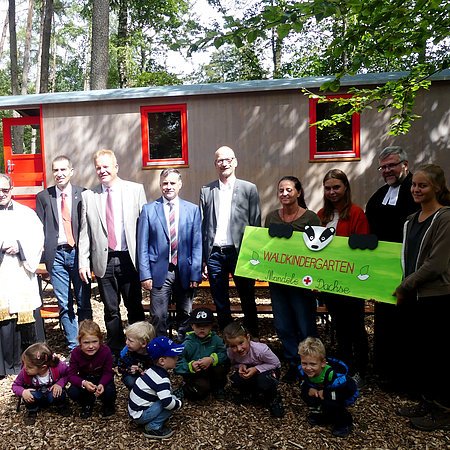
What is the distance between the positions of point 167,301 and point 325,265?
1.55 m

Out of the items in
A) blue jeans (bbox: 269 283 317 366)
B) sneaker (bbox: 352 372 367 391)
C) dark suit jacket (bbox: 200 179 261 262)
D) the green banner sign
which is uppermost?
dark suit jacket (bbox: 200 179 261 262)

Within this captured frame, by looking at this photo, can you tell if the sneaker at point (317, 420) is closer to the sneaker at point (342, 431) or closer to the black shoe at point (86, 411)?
the sneaker at point (342, 431)

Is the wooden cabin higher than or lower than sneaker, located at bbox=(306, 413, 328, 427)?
higher

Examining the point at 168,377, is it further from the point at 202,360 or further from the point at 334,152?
the point at 334,152

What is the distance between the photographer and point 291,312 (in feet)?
12.5

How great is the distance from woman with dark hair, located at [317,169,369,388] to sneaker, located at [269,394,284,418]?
699mm

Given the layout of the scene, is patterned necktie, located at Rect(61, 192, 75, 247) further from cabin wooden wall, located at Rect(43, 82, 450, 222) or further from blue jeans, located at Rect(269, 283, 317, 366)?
cabin wooden wall, located at Rect(43, 82, 450, 222)

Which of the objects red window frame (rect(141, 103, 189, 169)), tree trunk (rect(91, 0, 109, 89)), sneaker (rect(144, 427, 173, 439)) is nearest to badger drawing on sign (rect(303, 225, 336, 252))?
sneaker (rect(144, 427, 173, 439))

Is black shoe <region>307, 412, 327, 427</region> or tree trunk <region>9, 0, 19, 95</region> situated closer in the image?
black shoe <region>307, 412, 327, 427</region>

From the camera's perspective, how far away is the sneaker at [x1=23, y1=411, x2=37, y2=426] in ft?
10.8

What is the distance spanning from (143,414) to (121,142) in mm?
6585

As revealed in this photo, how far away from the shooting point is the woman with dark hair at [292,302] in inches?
144

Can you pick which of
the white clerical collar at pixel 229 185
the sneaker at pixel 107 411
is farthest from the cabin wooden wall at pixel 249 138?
the sneaker at pixel 107 411

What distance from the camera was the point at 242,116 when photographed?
27.6 ft
